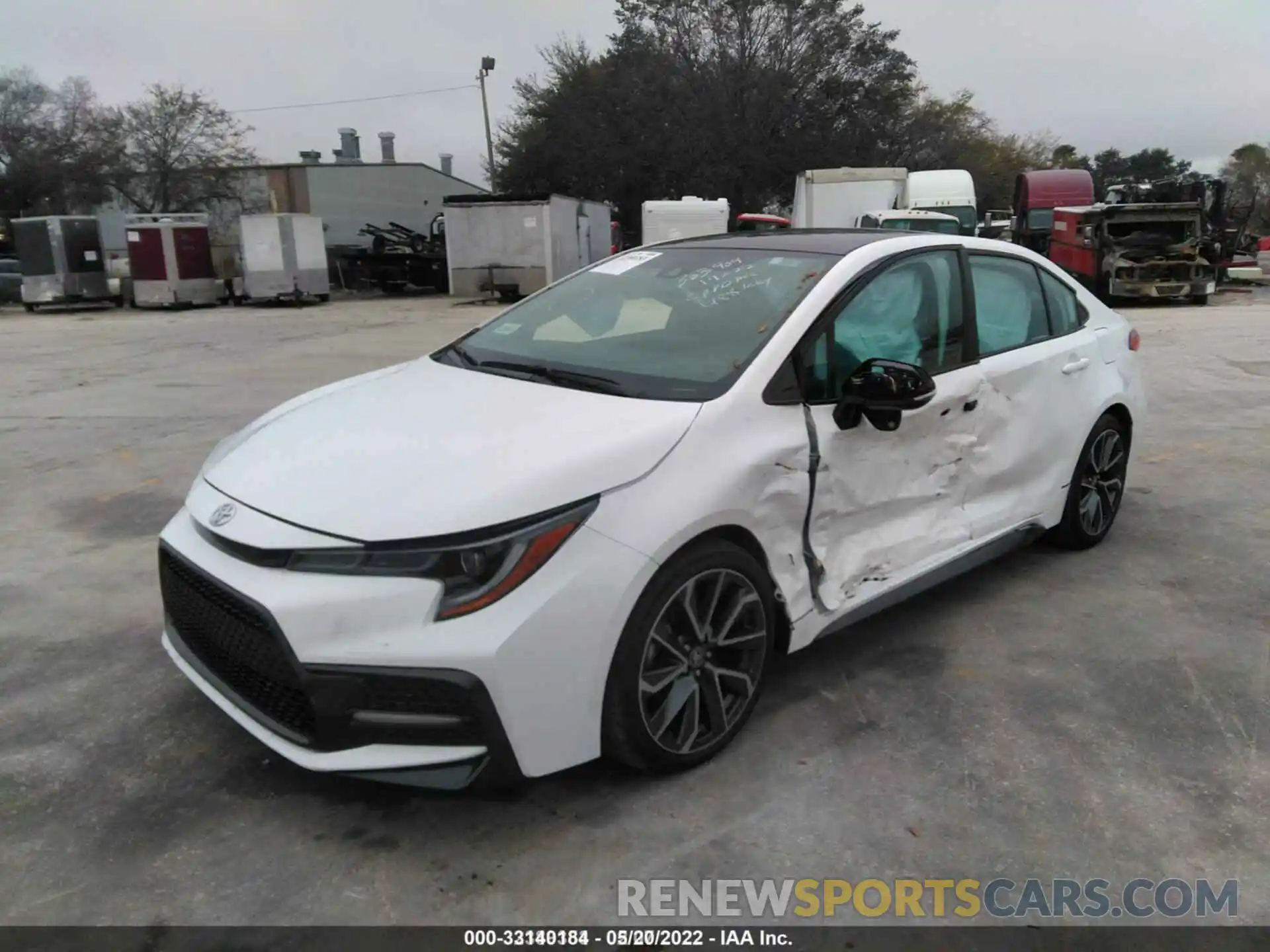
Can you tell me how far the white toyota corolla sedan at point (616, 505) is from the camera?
235 cm

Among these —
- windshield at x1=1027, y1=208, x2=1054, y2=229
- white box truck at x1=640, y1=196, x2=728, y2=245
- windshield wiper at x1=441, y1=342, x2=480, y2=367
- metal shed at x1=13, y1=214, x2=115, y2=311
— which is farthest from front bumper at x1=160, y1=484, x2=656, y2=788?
windshield at x1=1027, y1=208, x2=1054, y2=229

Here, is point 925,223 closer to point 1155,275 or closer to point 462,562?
point 1155,275

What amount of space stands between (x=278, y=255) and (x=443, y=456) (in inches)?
893

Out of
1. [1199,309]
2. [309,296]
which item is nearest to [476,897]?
[1199,309]

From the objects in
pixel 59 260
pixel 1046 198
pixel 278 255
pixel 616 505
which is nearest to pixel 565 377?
pixel 616 505

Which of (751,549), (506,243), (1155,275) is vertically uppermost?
(506,243)

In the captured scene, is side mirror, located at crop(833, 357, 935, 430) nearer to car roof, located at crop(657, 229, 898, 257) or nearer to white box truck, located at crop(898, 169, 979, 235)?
car roof, located at crop(657, 229, 898, 257)

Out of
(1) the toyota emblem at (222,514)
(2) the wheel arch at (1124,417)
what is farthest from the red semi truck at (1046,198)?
(1) the toyota emblem at (222,514)

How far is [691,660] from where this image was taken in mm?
2750

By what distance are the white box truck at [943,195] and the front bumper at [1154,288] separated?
3.26 metres

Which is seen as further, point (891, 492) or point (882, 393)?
point (891, 492)

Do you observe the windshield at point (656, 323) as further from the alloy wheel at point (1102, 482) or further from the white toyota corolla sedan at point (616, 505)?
the alloy wheel at point (1102, 482)

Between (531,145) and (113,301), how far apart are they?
17.4m
